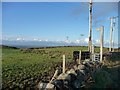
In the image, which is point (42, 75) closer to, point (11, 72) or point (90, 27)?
point (11, 72)

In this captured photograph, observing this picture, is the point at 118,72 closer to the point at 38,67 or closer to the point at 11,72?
the point at 38,67

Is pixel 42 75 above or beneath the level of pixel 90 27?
beneath

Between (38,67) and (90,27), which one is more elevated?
(90,27)

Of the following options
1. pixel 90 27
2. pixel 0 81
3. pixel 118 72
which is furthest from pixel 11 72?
pixel 90 27

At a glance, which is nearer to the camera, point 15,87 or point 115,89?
point 15,87

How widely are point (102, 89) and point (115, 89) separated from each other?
1512 millimetres

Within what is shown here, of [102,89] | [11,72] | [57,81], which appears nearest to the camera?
[57,81]

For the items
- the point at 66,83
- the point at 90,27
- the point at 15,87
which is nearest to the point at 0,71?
the point at 15,87

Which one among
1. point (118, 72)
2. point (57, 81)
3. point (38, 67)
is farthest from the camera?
point (118, 72)

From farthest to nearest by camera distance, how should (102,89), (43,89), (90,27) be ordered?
(90,27)
(102,89)
(43,89)

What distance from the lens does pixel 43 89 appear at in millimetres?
15211

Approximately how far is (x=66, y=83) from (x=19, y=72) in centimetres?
607

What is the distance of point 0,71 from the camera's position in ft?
74.0

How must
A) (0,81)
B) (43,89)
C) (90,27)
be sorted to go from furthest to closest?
(90,27)
(0,81)
(43,89)
